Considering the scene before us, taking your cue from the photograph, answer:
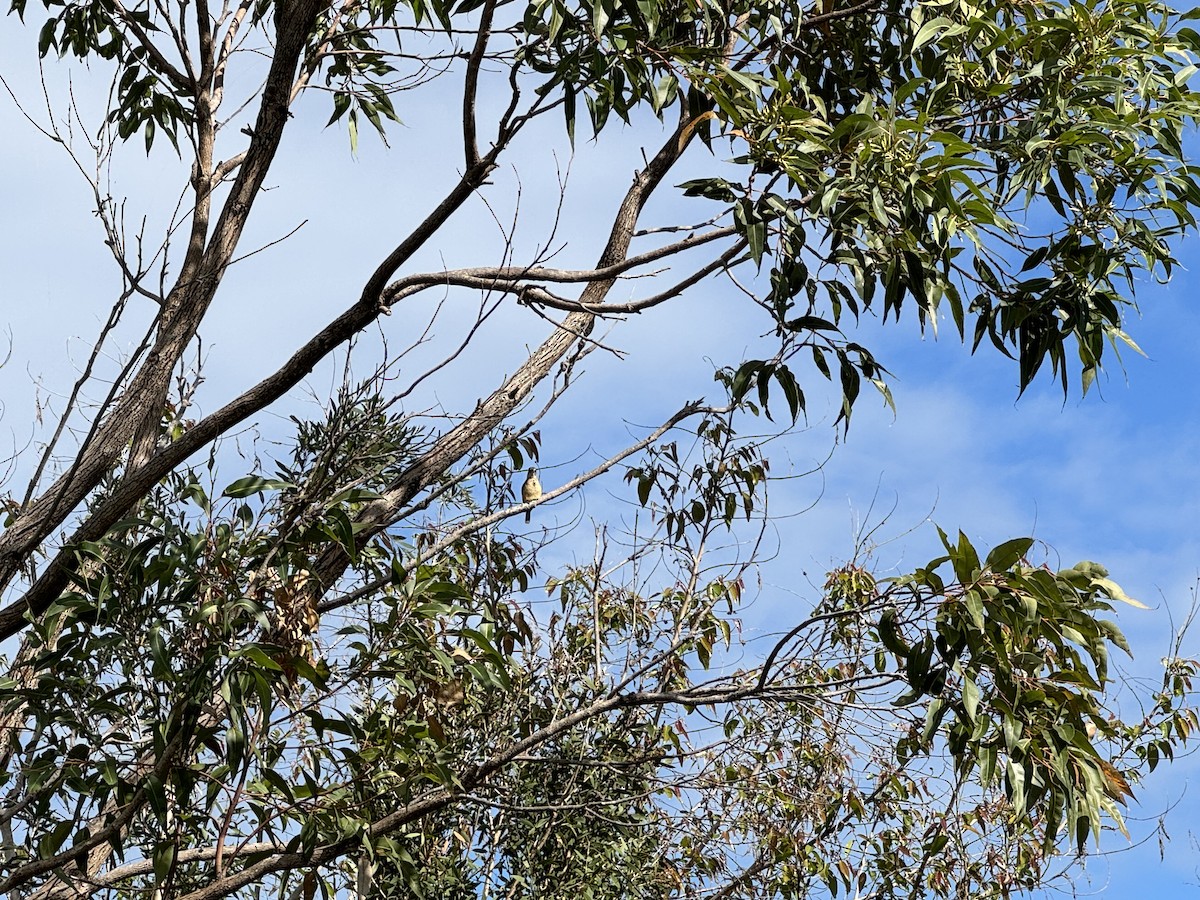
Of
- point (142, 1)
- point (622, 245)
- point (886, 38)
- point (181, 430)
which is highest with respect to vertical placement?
point (142, 1)

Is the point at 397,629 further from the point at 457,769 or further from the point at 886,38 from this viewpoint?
the point at 886,38

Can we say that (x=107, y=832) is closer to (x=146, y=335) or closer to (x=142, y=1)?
(x=146, y=335)

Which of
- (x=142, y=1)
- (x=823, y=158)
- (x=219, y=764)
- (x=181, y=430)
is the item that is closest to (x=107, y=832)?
(x=219, y=764)

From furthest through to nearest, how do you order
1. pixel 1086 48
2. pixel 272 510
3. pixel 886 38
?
pixel 886 38
pixel 1086 48
pixel 272 510

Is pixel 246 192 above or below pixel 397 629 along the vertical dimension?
above

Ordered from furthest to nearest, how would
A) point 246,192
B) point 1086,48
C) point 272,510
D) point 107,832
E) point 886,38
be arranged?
point 886,38 → point 246,192 → point 1086,48 → point 272,510 → point 107,832

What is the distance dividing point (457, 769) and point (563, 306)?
1.58 metres

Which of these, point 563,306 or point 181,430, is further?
point 181,430

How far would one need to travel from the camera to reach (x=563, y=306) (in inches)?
138

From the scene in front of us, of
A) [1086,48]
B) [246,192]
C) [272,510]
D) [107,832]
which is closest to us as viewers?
[107,832]

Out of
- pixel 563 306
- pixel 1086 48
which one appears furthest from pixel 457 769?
pixel 1086 48

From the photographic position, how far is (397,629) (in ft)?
10.4

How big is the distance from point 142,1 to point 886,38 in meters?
2.71

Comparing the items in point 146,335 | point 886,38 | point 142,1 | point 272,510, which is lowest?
point 272,510
